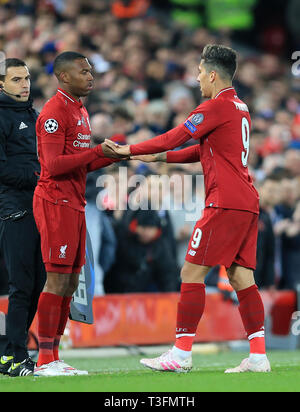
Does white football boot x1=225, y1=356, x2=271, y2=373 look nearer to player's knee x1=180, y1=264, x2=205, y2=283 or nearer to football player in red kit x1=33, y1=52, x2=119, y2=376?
player's knee x1=180, y1=264, x2=205, y2=283

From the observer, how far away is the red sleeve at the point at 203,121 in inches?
249

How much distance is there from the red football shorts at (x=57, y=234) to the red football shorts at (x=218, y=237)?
0.84 meters

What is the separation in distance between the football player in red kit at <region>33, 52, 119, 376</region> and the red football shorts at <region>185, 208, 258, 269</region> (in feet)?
2.80

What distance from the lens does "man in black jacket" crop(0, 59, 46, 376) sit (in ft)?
22.4

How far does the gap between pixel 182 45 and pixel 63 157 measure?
11846mm

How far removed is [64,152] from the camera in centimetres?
658

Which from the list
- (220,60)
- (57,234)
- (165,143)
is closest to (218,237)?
(165,143)

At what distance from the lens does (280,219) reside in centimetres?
1217

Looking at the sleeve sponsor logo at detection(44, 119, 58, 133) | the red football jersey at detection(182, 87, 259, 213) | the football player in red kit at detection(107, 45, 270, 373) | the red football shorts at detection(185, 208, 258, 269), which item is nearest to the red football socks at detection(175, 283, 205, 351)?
the football player in red kit at detection(107, 45, 270, 373)

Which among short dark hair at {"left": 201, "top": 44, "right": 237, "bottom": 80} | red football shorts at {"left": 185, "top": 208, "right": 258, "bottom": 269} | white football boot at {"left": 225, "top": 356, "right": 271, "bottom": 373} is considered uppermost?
short dark hair at {"left": 201, "top": 44, "right": 237, "bottom": 80}

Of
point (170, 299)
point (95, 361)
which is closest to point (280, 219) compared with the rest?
point (170, 299)

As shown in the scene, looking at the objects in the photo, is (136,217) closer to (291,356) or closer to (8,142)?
(291,356)

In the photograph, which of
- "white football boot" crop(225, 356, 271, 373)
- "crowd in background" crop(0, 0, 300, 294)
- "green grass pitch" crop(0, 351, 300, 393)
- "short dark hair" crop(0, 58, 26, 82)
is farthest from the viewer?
"crowd in background" crop(0, 0, 300, 294)

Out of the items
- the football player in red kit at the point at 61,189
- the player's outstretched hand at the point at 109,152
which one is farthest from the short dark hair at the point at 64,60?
the player's outstretched hand at the point at 109,152
